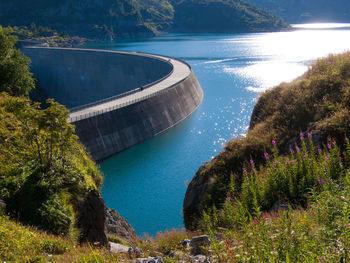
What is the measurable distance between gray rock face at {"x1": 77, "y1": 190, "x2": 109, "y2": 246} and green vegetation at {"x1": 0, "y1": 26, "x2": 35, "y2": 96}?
30551 mm

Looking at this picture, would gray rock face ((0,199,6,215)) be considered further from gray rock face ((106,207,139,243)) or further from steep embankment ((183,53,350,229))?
gray rock face ((106,207,139,243))

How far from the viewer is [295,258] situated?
536 centimetres

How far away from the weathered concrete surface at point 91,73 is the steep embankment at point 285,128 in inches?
2527

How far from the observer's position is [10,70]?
131 ft

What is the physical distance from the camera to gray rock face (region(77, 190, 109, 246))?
13.3 m

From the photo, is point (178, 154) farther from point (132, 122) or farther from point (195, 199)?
point (195, 199)

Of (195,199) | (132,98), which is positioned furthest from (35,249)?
(132,98)

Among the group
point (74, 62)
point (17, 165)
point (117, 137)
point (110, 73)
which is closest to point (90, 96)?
point (110, 73)

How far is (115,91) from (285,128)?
74126 millimetres

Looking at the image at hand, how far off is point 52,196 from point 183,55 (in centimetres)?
11525

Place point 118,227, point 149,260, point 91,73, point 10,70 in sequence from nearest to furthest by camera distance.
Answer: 1. point 149,260
2. point 118,227
3. point 10,70
4. point 91,73

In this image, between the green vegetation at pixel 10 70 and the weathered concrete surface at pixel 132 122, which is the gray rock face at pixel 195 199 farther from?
the green vegetation at pixel 10 70

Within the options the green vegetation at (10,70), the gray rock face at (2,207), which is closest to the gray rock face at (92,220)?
the gray rock face at (2,207)

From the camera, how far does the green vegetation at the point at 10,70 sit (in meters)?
39.3
